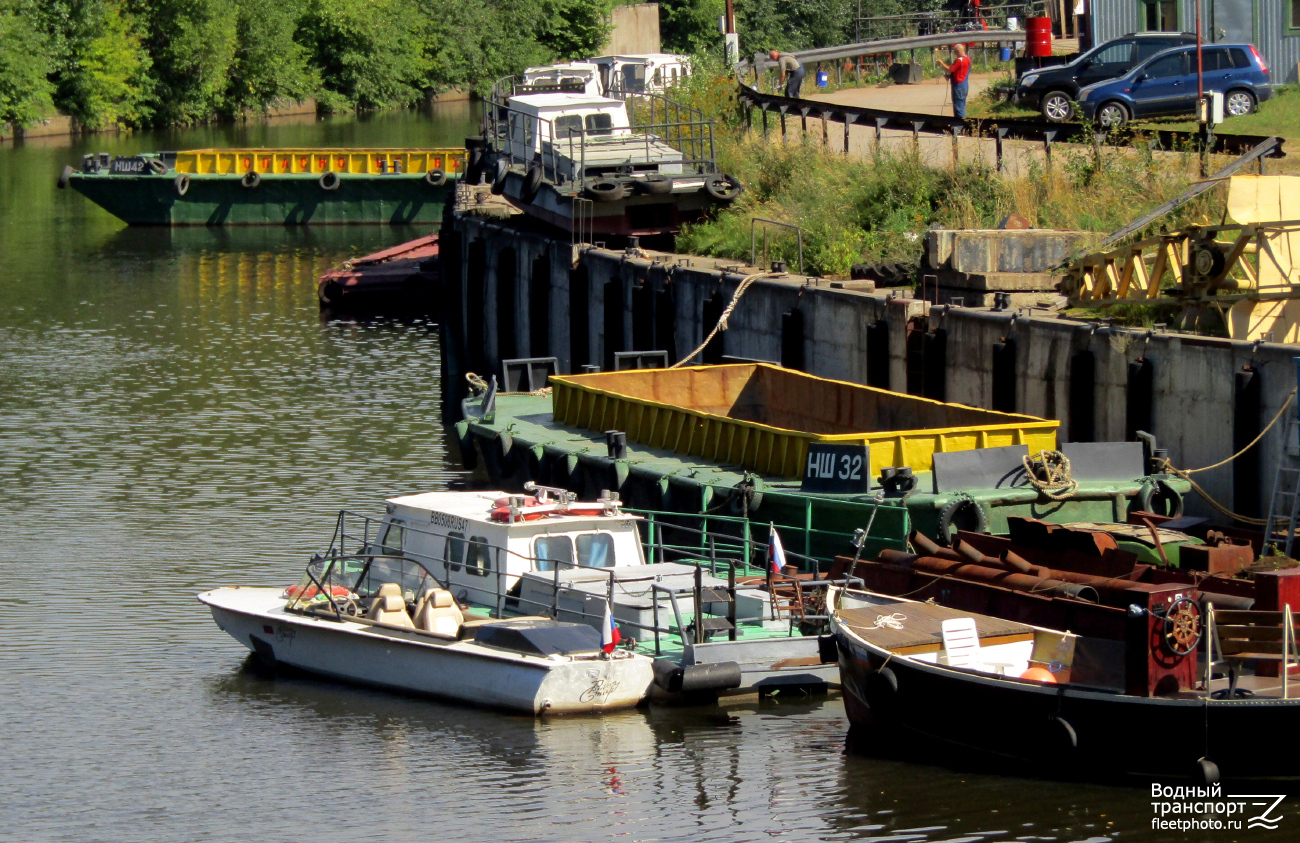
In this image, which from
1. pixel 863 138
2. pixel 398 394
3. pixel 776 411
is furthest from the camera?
pixel 863 138

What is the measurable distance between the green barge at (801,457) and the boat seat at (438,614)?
278 centimetres

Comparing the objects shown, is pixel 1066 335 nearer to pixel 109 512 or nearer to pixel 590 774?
pixel 590 774

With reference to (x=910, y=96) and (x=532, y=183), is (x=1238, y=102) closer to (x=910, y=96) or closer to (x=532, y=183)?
(x=910, y=96)

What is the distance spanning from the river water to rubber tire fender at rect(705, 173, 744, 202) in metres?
7.00

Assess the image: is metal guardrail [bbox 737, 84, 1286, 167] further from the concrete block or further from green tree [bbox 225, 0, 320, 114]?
green tree [bbox 225, 0, 320, 114]

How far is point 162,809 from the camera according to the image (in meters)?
16.0

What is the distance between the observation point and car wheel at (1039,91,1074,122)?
41344mm

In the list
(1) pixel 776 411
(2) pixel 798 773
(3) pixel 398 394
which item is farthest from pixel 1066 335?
(3) pixel 398 394

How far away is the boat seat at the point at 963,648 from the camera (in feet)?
54.5

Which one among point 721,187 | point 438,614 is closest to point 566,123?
point 721,187

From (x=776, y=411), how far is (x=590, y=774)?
11155 mm

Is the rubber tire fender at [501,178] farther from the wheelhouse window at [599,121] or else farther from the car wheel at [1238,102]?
the car wheel at [1238,102]

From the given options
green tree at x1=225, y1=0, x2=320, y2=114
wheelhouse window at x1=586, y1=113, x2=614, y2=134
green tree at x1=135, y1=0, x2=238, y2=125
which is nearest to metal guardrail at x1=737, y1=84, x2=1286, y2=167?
wheelhouse window at x1=586, y1=113, x2=614, y2=134

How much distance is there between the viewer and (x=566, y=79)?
144 ft
